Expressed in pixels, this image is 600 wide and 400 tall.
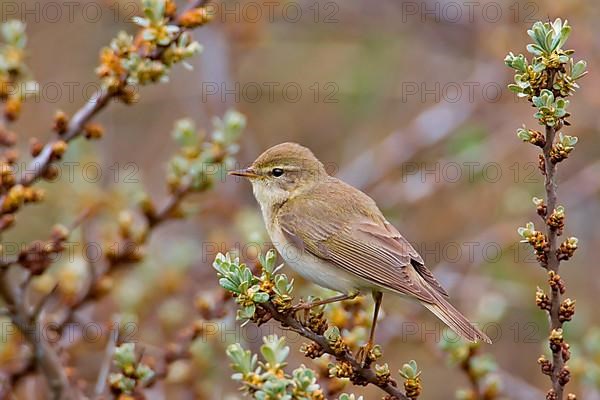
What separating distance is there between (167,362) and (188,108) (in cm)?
469

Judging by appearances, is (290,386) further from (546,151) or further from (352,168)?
(352,168)

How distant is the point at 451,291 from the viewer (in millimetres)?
6270

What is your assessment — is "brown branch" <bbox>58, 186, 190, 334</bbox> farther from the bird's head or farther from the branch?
the branch

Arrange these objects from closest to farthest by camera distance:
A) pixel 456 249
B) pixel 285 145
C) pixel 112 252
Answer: pixel 112 252 < pixel 285 145 < pixel 456 249

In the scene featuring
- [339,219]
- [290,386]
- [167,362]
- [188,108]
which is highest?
[188,108]

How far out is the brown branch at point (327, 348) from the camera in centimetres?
283

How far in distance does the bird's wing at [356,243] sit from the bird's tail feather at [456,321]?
69 millimetres

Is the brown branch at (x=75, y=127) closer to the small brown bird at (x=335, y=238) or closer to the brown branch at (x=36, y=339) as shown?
the brown branch at (x=36, y=339)

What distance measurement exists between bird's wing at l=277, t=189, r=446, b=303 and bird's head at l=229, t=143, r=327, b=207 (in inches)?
6.0

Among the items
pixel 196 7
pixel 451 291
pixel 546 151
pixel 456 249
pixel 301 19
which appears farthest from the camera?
pixel 301 19

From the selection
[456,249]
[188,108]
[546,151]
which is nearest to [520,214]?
[456,249]

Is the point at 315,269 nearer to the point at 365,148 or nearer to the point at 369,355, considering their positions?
the point at 369,355

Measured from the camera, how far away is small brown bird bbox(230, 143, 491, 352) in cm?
384

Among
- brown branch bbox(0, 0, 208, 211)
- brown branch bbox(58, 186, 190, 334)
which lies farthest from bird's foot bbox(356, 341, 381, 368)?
brown branch bbox(0, 0, 208, 211)
